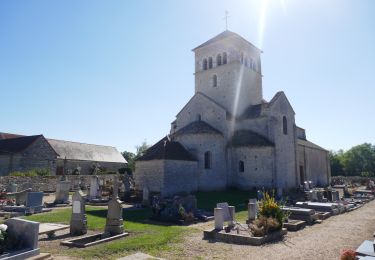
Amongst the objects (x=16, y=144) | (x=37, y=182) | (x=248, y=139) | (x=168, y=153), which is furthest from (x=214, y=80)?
(x=16, y=144)

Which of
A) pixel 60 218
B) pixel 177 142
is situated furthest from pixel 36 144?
pixel 60 218

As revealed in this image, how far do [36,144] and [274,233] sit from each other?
31647 millimetres

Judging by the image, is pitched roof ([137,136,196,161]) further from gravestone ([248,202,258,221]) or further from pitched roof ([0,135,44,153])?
pitched roof ([0,135,44,153])

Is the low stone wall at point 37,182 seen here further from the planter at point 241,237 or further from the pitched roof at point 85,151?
the planter at point 241,237

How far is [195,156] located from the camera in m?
24.4

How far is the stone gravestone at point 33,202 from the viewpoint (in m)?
14.9

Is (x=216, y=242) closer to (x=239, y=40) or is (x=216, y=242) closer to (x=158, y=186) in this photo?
Result: (x=158, y=186)

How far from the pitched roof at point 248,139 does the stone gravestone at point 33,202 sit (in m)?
15.9

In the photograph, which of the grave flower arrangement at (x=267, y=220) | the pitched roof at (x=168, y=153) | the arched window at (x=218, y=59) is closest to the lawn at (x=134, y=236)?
the grave flower arrangement at (x=267, y=220)

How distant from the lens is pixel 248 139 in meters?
25.8

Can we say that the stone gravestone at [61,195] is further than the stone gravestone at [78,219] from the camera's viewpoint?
Yes

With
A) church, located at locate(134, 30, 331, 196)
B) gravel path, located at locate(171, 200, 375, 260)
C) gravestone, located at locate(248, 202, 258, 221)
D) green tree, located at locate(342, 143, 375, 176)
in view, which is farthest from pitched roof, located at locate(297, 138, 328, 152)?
green tree, located at locate(342, 143, 375, 176)

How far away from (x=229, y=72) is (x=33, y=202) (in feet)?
66.3

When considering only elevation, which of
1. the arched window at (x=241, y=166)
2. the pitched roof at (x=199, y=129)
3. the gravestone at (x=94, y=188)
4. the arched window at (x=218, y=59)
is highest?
the arched window at (x=218, y=59)
